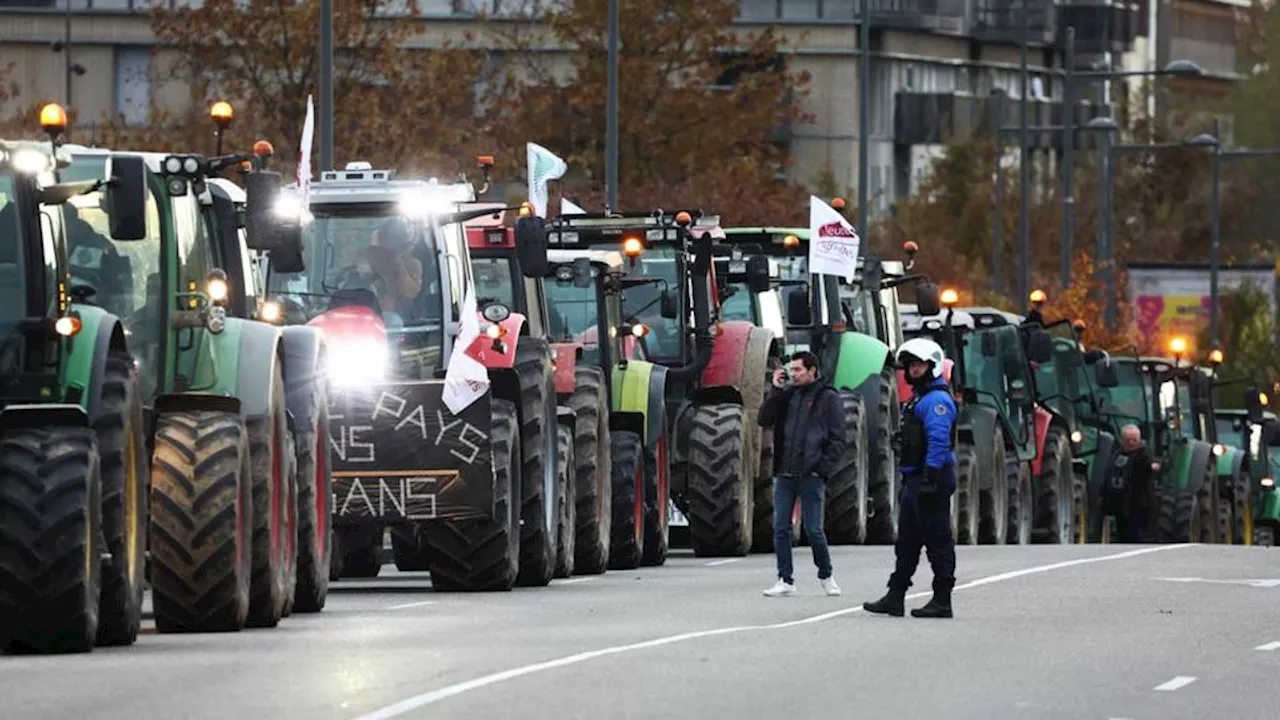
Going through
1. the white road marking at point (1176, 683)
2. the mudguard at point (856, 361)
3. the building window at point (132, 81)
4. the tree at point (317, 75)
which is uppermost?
the building window at point (132, 81)

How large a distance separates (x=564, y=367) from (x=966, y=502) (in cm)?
1304

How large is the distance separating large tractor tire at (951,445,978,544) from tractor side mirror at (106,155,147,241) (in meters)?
23.2

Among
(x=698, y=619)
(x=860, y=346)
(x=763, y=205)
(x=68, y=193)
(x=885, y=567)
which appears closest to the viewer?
(x=68, y=193)

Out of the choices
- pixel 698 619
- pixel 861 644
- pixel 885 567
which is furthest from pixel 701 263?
pixel 861 644

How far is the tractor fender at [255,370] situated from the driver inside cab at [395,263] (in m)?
4.78

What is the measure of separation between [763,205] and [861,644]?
5053cm

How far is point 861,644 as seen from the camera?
73.1 ft

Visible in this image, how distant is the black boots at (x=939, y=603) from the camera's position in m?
25.2

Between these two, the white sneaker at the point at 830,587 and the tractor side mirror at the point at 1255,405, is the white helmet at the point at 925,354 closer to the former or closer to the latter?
the white sneaker at the point at 830,587

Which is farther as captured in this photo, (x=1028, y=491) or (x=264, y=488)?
(x=1028, y=491)

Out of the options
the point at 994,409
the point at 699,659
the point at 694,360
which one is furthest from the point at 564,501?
the point at 994,409

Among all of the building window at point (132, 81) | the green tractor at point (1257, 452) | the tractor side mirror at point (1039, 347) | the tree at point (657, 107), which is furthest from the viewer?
the building window at point (132, 81)

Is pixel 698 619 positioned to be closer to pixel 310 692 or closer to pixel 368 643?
pixel 368 643

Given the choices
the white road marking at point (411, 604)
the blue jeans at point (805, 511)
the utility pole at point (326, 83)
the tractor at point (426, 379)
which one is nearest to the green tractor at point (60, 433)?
the white road marking at point (411, 604)
